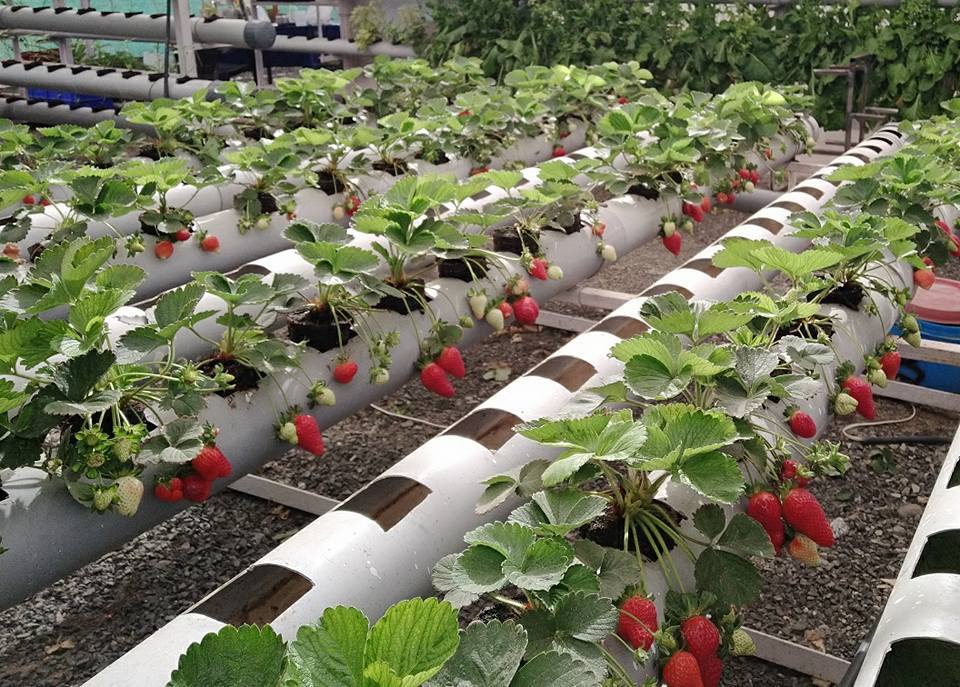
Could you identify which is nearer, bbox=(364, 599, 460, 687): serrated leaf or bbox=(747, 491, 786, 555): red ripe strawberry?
bbox=(364, 599, 460, 687): serrated leaf

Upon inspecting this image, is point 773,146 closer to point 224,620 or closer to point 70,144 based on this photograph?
point 70,144

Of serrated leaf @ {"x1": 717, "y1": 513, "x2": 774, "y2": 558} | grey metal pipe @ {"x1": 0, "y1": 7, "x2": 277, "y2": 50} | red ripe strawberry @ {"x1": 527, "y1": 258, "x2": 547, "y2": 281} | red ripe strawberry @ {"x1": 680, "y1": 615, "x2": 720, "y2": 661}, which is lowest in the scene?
red ripe strawberry @ {"x1": 680, "y1": 615, "x2": 720, "y2": 661}

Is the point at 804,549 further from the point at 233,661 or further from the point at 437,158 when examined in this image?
the point at 437,158

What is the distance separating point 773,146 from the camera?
16.6 ft

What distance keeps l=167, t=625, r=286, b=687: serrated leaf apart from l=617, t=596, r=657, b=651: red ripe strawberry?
19.6 inches

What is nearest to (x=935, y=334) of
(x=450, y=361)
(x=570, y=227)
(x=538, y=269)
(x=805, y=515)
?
(x=570, y=227)

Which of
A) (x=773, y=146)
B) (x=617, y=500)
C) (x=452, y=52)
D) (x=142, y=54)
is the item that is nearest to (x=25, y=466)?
(x=617, y=500)

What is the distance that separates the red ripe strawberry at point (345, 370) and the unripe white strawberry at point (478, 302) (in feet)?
1.43

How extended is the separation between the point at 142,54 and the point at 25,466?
9.20 m

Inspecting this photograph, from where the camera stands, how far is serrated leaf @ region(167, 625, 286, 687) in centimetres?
90

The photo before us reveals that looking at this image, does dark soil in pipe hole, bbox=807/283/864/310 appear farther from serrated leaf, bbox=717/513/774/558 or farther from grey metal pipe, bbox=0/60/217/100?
grey metal pipe, bbox=0/60/217/100

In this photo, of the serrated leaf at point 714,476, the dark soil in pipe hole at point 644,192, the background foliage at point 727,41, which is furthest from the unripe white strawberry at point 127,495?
the background foliage at point 727,41

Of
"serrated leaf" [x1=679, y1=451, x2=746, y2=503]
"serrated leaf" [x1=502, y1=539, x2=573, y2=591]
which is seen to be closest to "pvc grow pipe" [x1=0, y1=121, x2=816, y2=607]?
"serrated leaf" [x1=502, y1=539, x2=573, y2=591]

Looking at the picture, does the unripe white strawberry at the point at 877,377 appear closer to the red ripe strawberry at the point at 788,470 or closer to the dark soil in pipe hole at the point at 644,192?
the red ripe strawberry at the point at 788,470
